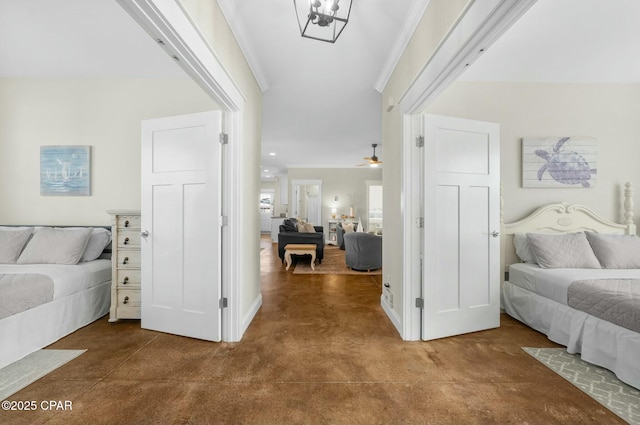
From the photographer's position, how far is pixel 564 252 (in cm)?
261

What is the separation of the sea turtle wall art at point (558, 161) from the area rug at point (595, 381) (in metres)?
1.87

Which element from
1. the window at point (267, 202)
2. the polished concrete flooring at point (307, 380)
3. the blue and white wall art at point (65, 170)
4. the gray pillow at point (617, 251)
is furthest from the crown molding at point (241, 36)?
the window at point (267, 202)

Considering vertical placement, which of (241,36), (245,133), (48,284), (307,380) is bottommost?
(307,380)

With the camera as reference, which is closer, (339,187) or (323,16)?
(323,16)

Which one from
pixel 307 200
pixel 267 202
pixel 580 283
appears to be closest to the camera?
pixel 580 283

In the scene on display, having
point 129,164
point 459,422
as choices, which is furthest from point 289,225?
point 459,422

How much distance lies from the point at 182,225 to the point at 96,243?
135 centimetres

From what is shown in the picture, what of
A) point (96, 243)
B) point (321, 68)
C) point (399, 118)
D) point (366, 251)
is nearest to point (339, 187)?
point (366, 251)

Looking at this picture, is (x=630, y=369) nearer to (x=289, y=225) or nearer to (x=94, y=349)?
(x=94, y=349)

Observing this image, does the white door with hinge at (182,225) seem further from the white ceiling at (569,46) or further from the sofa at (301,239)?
the sofa at (301,239)

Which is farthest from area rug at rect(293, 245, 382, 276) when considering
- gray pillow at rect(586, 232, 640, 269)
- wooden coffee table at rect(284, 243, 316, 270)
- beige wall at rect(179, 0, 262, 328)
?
gray pillow at rect(586, 232, 640, 269)

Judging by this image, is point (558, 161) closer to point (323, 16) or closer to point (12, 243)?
point (323, 16)

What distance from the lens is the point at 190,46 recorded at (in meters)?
1.47

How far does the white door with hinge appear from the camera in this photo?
89.0 inches
